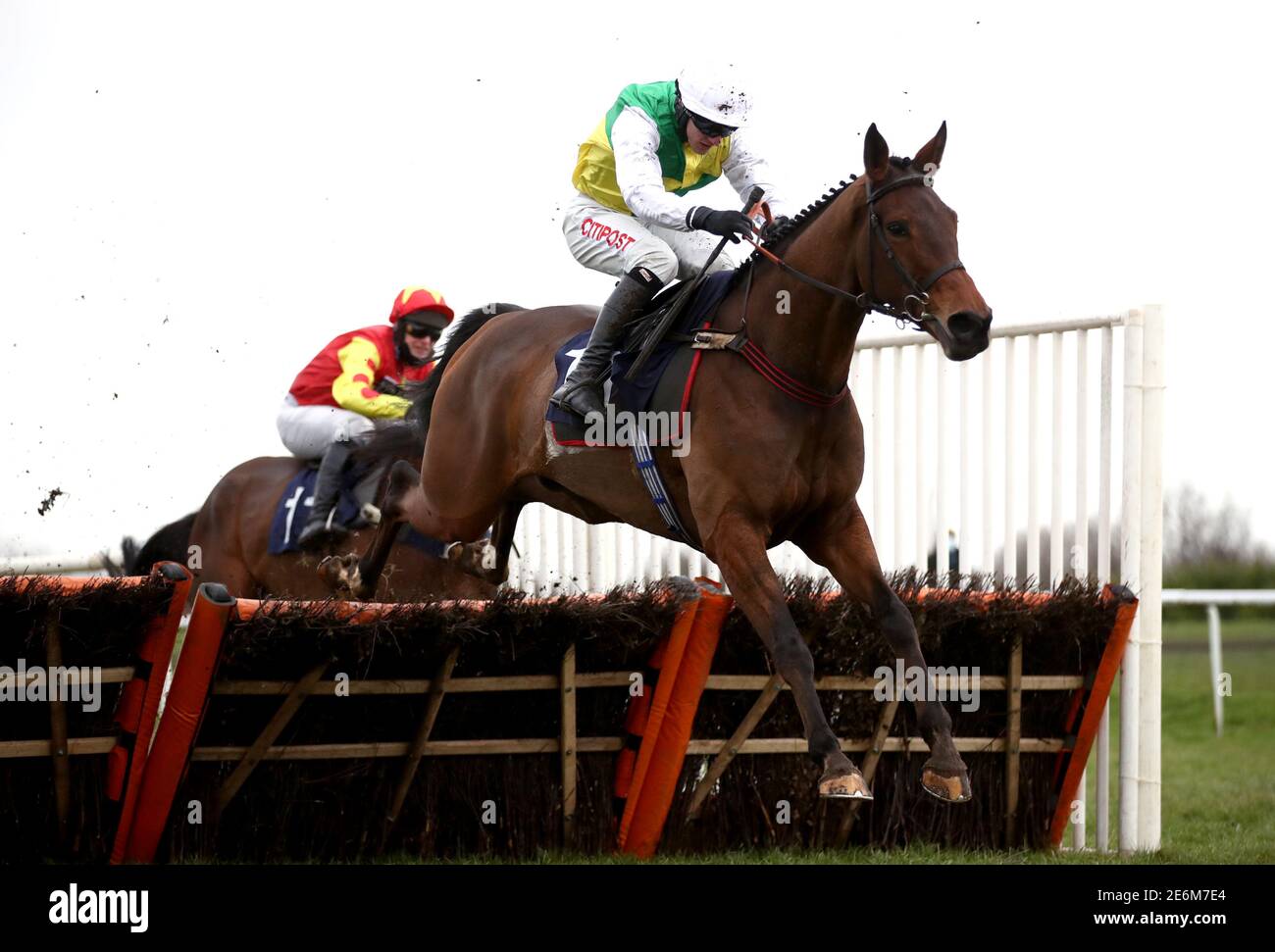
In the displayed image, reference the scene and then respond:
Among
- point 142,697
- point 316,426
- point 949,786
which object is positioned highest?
point 316,426

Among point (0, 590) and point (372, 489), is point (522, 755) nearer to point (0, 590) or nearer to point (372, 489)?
point (0, 590)

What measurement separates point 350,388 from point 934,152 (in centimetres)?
437

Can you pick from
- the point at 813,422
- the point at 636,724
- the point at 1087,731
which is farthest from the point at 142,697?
the point at 1087,731

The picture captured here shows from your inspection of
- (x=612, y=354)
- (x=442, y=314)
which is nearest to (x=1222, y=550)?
(x=442, y=314)

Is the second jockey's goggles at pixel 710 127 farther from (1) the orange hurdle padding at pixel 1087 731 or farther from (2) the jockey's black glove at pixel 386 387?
(2) the jockey's black glove at pixel 386 387

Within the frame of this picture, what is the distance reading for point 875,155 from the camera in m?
4.78

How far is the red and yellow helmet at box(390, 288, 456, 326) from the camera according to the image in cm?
841

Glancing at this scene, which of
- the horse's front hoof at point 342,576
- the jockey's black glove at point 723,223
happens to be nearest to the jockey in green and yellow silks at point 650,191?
the jockey's black glove at point 723,223

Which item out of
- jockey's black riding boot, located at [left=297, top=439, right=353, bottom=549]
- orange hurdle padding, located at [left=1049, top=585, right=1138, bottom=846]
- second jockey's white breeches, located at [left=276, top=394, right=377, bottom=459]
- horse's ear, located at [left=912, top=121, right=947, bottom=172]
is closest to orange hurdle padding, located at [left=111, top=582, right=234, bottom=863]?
horse's ear, located at [left=912, top=121, right=947, bottom=172]

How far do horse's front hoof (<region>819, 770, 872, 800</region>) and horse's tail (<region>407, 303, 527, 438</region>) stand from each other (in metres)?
2.77

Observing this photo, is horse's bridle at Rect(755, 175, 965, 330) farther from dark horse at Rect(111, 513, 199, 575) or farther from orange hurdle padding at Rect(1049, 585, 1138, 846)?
dark horse at Rect(111, 513, 199, 575)

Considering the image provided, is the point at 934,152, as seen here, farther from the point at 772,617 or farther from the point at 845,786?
the point at 845,786

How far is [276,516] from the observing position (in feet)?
28.2

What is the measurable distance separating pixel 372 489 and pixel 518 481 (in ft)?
7.34
